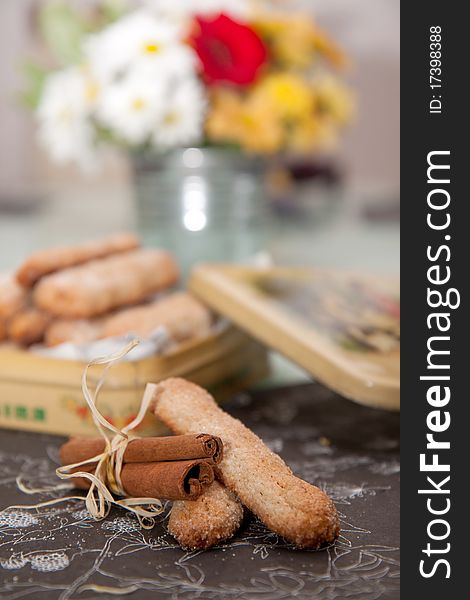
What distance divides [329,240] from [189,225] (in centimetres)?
95

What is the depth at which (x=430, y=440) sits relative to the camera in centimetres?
89

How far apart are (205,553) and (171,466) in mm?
92

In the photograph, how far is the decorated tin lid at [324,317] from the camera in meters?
1.14

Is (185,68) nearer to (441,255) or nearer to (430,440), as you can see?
(441,255)

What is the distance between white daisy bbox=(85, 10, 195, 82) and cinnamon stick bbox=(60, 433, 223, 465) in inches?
34.1

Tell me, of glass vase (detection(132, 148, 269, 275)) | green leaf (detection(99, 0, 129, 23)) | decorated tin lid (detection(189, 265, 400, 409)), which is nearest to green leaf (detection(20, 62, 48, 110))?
green leaf (detection(99, 0, 129, 23))

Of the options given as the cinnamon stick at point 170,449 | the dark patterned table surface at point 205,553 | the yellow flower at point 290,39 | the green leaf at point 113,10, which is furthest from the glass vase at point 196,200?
the cinnamon stick at point 170,449

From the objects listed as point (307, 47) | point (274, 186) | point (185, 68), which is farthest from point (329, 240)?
point (185, 68)

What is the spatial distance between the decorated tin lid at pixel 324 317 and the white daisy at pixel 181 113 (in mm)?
356

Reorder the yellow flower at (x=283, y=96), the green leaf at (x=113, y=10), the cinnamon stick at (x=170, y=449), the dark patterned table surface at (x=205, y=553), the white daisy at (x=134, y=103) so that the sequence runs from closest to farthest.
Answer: the dark patterned table surface at (x=205, y=553) → the cinnamon stick at (x=170, y=449) → the white daisy at (x=134, y=103) → the yellow flower at (x=283, y=96) → the green leaf at (x=113, y=10)

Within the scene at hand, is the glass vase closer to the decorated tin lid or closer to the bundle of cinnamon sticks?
the decorated tin lid

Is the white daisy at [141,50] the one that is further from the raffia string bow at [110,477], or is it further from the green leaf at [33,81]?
the raffia string bow at [110,477]

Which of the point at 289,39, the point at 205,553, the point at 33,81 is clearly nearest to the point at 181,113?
the point at 289,39

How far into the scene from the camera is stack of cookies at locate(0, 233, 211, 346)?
1.24 metres
